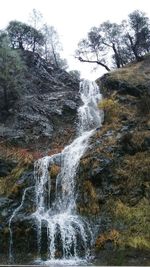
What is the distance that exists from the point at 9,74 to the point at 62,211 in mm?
17410

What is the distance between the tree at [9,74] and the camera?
109 ft

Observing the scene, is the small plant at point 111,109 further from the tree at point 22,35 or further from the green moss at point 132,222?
the tree at point 22,35

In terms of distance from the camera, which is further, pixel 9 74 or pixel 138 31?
pixel 138 31

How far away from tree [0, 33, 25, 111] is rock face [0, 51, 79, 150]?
0.76 metres

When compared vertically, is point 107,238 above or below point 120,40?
below

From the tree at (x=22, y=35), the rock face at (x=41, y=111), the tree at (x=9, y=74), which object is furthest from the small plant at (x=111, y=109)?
Answer: the tree at (x=22, y=35)

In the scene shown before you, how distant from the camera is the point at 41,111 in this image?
3359 centimetres

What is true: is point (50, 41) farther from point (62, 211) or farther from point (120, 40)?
point (62, 211)

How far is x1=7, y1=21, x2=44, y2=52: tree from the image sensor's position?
44.8m

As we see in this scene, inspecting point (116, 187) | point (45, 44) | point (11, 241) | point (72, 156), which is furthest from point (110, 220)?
point (45, 44)

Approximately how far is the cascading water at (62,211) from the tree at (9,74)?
10675 millimetres

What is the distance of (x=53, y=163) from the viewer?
22750 mm

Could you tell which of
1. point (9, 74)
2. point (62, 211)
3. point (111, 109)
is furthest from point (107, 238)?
point (9, 74)

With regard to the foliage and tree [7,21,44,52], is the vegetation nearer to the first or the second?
tree [7,21,44,52]
